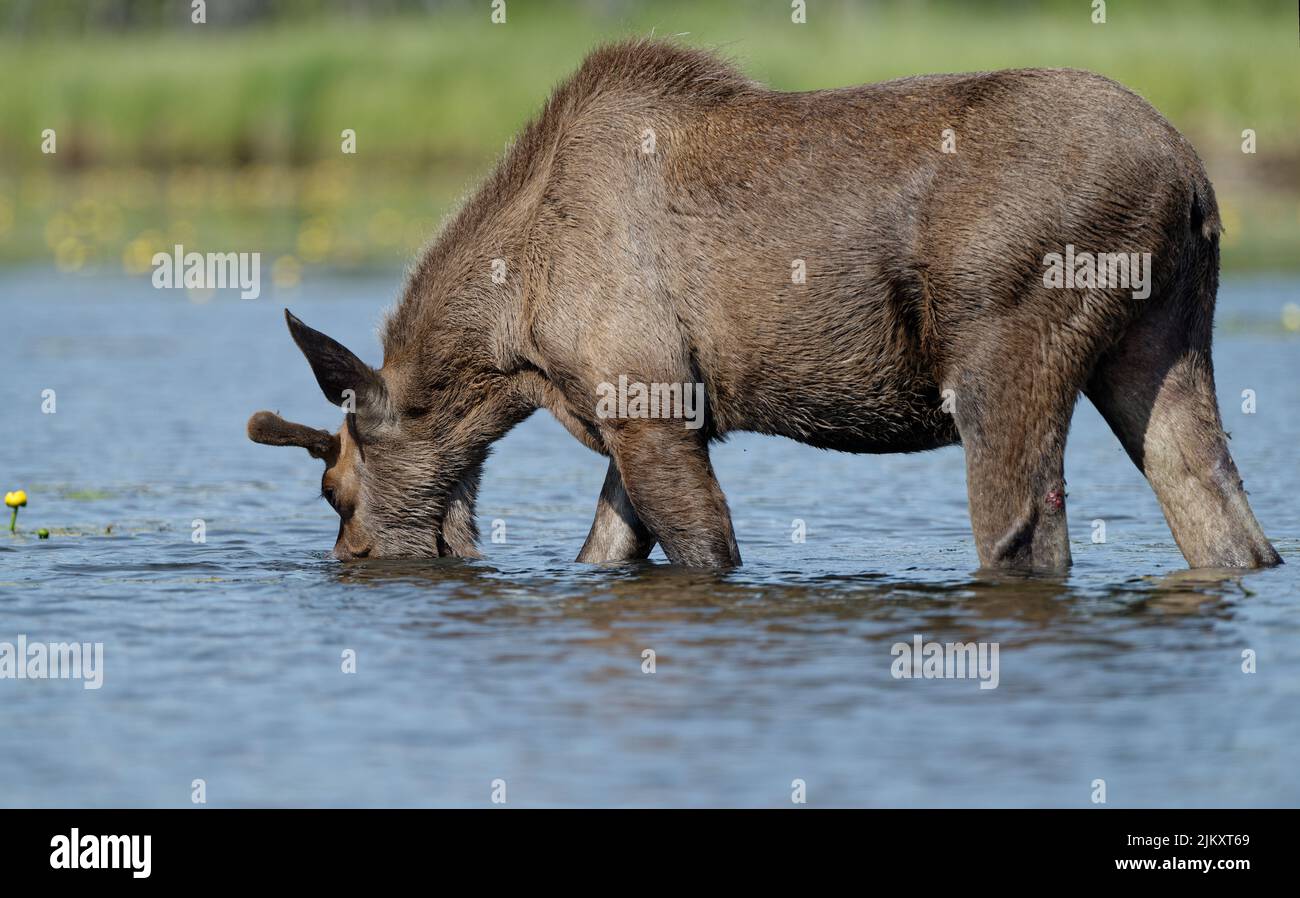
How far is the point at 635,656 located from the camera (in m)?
7.73

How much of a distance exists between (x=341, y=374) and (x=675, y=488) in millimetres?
1790

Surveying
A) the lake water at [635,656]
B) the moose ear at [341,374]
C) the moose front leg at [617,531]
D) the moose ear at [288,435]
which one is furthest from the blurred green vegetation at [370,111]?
the moose front leg at [617,531]

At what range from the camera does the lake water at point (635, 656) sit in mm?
6340

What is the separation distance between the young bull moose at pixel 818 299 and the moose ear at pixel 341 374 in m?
0.02

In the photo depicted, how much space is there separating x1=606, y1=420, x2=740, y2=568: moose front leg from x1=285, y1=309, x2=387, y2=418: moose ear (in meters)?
1.32

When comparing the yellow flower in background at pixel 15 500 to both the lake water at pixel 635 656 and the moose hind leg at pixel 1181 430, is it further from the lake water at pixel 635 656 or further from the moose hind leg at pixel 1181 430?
the moose hind leg at pixel 1181 430

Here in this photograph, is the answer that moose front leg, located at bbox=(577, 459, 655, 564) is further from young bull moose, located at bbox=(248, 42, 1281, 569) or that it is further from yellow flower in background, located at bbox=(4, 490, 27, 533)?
yellow flower in background, located at bbox=(4, 490, 27, 533)

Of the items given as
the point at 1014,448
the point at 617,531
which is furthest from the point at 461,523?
the point at 1014,448

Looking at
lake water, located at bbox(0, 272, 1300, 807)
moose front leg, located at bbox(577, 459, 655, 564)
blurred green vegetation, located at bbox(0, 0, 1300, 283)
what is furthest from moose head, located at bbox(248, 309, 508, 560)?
blurred green vegetation, located at bbox(0, 0, 1300, 283)

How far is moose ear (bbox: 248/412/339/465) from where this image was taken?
9.89m

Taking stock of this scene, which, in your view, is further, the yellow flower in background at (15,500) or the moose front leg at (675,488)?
the yellow flower in background at (15,500)

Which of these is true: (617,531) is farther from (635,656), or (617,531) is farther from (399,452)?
(635,656)

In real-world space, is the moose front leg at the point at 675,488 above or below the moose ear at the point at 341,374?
below
